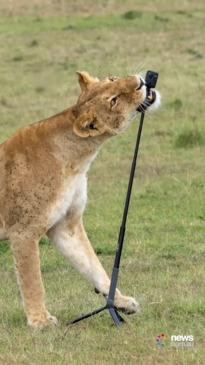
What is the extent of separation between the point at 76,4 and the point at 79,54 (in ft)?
25.7

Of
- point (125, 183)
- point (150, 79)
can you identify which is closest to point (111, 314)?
point (150, 79)

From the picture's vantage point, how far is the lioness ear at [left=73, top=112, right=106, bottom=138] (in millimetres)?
5121

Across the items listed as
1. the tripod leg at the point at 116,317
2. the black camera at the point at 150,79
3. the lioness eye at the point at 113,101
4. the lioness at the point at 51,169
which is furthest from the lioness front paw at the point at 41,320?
the black camera at the point at 150,79

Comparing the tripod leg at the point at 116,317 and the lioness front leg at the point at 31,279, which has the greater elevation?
the lioness front leg at the point at 31,279

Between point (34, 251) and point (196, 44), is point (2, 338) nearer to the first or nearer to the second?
point (34, 251)

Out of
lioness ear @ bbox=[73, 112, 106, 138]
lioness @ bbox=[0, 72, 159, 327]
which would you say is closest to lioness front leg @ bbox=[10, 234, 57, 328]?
lioness @ bbox=[0, 72, 159, 327]

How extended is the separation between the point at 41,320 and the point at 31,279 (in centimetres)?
21

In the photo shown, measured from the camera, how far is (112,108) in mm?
5109

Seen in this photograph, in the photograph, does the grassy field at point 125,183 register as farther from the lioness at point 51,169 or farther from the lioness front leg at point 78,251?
the lioness at point 51,169

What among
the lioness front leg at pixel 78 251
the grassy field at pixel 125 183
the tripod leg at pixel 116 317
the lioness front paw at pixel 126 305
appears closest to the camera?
the grassy field at pixel 125 183

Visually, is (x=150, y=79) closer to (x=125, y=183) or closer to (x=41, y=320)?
(x=41, y=320)

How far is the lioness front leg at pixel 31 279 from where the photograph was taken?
5.16m

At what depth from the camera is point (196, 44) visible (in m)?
20.1

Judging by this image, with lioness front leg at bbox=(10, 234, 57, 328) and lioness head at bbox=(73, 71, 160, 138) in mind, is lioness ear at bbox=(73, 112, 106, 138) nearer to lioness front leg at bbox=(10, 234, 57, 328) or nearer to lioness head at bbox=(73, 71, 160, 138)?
lioness head at bbox=(73, 71, 160, 138)
